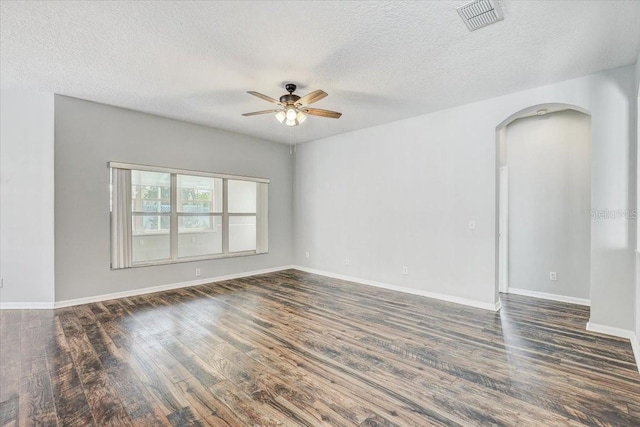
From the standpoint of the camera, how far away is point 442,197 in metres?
4.54

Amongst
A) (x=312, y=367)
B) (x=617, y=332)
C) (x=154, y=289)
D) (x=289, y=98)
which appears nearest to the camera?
(x=312, y=367)

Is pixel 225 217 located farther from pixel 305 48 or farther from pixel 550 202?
pixel 550 202

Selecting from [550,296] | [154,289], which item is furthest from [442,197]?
[154,289]

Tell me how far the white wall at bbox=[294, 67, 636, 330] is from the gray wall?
209 centimetres

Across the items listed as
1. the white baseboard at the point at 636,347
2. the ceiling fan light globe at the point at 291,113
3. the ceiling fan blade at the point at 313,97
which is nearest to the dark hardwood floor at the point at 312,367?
the white baseboard at the point at 636,347

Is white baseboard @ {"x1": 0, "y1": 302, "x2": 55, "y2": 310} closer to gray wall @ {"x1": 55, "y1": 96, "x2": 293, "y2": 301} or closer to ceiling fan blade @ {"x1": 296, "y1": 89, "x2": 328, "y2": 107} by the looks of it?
gray wall @ {"x1": 55, "y1": 96, "x2": 293, "y2": 301}

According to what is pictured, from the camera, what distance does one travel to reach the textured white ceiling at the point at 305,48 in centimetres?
234

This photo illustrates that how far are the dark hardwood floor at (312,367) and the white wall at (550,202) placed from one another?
1.99ft

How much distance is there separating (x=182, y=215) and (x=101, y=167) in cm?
137

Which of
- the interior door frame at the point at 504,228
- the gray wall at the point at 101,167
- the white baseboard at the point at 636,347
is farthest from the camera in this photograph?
the interior door frame at the point at 504,228

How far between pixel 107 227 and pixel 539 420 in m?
5.23

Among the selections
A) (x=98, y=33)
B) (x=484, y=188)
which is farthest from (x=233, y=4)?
(x=484, y=188)

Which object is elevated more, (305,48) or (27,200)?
(305,48)

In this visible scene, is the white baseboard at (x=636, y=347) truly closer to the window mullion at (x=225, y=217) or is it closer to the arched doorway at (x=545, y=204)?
the arched doorway at (x=545, y=204)
